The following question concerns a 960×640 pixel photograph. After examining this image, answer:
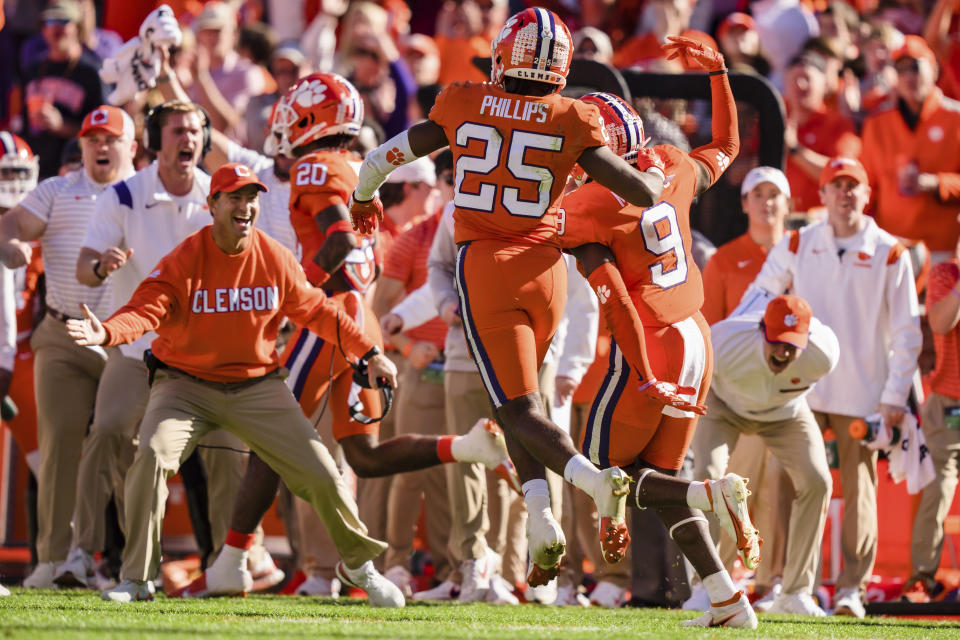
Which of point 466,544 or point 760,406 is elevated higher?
point 760,406

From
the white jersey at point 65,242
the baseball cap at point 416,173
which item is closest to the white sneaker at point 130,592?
the white jersey at point 65,242

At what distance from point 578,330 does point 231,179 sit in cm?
225

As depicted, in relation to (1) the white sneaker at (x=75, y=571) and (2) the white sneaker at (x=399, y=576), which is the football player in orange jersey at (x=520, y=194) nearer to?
(2) the white sneaker at (x=399, y=576)

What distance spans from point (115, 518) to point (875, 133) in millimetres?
5916

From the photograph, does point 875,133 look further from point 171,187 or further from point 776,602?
point 171,187

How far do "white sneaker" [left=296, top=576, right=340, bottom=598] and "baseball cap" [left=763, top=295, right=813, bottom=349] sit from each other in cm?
270

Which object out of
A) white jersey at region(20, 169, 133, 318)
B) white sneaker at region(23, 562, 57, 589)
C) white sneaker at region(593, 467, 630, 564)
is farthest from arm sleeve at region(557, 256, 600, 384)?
white sneaker at region(23, 562, 57, 589)

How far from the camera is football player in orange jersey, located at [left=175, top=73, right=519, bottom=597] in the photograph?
7.37 metres

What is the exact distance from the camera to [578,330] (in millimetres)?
8445

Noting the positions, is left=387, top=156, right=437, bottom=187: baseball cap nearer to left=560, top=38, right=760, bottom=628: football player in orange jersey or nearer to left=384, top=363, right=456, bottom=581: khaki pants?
left=384, top=363, right=456, bottom=581: khaki pants

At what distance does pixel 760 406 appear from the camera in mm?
7938

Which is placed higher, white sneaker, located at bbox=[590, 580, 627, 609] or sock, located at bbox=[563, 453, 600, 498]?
sock, located at bbox=[563, 453, 600, 498]

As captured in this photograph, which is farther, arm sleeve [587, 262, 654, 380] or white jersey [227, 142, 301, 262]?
white jersey [227, 142, 301, 262]

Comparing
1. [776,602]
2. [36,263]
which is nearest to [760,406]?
[776,602]
